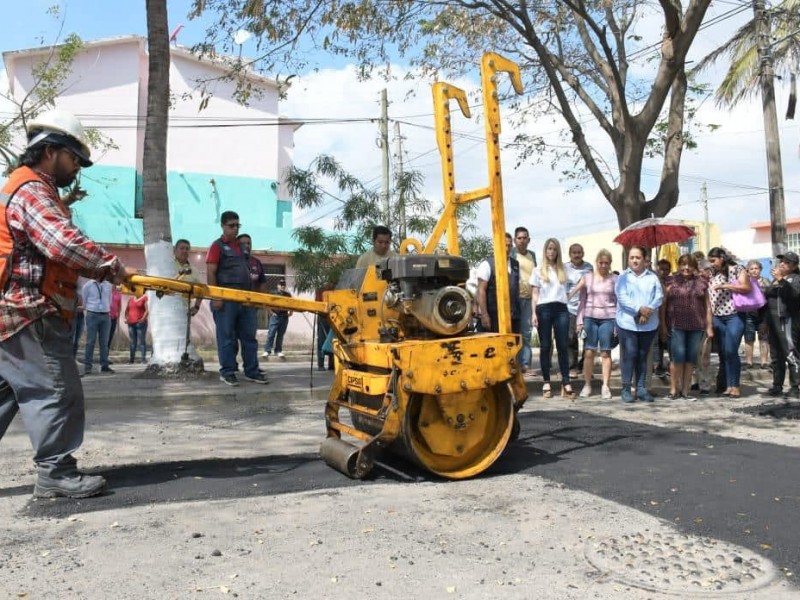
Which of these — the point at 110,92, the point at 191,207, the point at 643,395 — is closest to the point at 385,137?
the point at 191,207

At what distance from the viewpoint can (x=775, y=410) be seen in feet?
24.4

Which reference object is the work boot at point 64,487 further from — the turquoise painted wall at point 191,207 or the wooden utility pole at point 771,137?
the turquoise painted wall at point 191,207

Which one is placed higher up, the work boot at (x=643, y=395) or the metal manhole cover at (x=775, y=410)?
the work boot at (x=643, y=395)

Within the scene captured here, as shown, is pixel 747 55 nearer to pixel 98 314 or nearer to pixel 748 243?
pixel 98 314

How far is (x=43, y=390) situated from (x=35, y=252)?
2.53 feet

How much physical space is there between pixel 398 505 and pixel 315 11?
8042 millimetres

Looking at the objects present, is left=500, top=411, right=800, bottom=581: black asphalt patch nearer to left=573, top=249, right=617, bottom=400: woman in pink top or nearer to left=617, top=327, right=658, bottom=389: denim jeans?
left=617, top=327, right=658, bottom=389: denim jeans

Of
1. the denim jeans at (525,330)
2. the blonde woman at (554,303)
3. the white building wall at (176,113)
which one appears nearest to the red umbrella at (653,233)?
the denim jeans at (525,330)

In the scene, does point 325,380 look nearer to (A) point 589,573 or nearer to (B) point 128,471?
(B) point 128,471

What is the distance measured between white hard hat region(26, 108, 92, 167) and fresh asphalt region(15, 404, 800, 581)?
203 centimetres

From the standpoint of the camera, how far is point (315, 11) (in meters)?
10.2

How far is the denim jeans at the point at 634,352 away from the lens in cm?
835

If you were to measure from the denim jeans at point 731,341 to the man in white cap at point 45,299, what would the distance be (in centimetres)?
721

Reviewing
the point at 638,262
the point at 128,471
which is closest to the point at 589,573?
the point at 128,471
